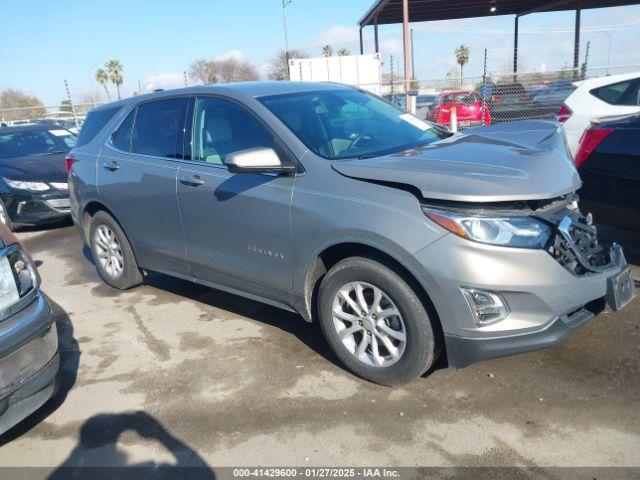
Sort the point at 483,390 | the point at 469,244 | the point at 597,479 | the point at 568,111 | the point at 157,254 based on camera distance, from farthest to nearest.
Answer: the point at 568,111
the point at 157,254
the point at 483,390
the point at 469,244
the point at 597,479

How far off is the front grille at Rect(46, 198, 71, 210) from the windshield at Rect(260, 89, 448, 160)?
514 centimetres

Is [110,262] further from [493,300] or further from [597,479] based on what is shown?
[597,479]

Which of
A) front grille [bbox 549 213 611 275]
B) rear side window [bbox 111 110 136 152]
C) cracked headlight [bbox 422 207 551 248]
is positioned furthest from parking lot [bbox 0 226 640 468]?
rear side window [bbox 111 110 136 152]

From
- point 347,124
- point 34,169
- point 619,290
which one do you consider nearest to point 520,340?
point 619,290

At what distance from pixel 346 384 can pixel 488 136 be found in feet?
6.63

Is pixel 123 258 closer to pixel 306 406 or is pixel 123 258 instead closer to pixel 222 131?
pixel 222 131

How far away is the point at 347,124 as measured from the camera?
3.87 m

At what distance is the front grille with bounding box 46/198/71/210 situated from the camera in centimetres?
777

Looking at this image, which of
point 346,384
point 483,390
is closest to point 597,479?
point 483,390

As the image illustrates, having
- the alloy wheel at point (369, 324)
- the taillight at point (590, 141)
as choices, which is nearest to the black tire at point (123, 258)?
Result: the alloy wheel at point (369, 324)

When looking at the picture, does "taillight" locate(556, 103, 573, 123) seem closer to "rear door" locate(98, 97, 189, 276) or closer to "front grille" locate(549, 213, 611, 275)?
"front grille" locate(549, 213, 611, 275)

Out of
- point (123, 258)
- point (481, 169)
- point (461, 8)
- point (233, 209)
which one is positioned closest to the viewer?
point (481, 169)

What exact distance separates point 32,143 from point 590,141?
8441 millimetres

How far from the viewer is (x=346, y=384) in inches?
131
